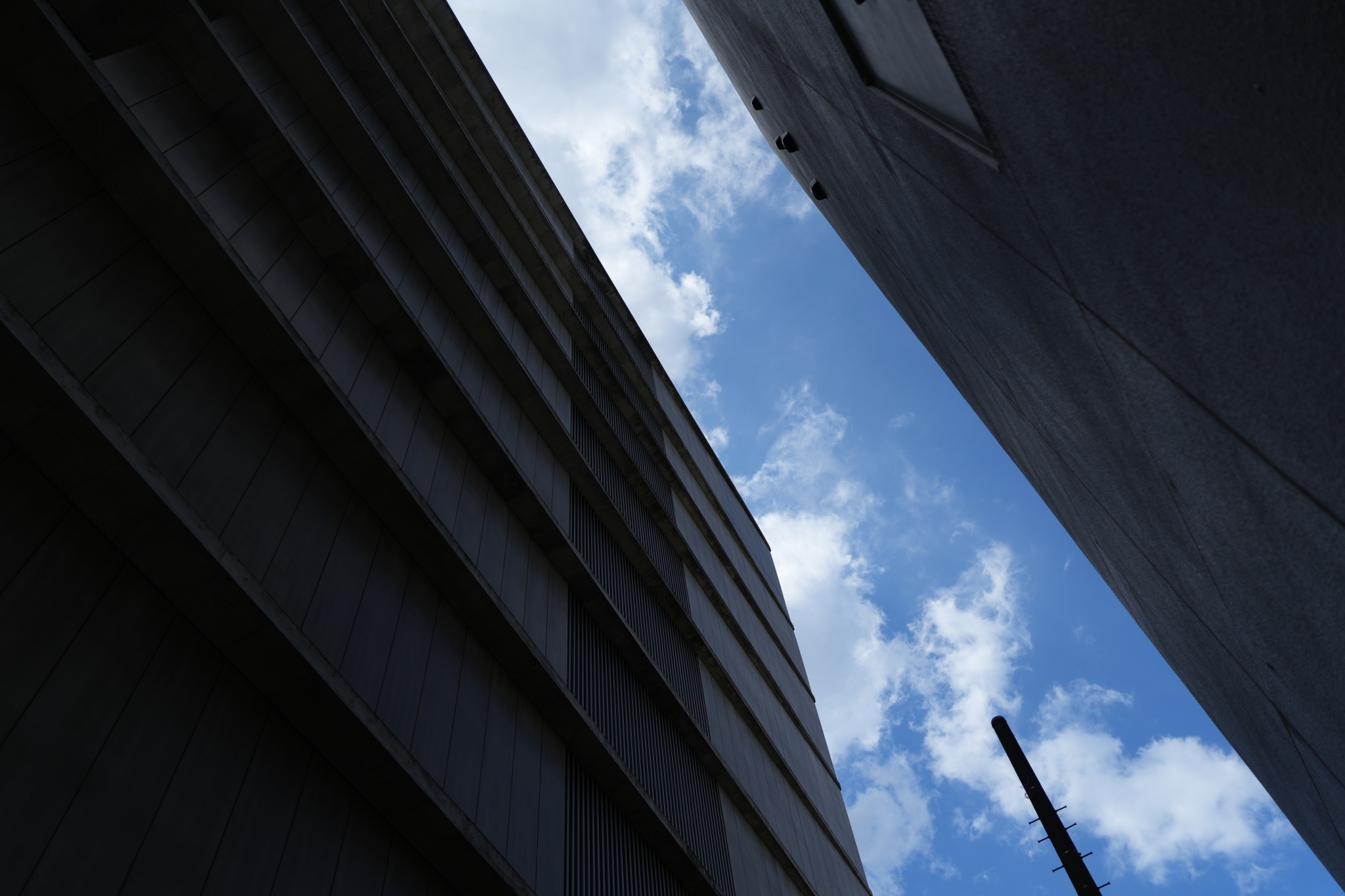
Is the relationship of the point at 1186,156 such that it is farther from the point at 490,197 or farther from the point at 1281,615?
the point at 490,197

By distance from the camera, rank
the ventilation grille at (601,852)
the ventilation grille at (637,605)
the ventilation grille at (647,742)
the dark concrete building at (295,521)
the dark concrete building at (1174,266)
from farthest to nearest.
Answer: the ventilation grille at (637,605), the ventilation grille at (647,742), the ventilation grille at (601,852), the dark concrete building at (295,521), the dark concrete building at (1174,266)

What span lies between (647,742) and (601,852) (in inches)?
113

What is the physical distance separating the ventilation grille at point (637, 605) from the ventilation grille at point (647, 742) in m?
0.82

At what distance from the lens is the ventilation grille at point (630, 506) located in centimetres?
1633

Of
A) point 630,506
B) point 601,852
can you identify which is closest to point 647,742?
point 601,852

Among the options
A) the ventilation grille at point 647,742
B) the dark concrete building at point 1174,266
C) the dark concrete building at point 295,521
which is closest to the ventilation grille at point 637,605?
the dark concrete building at point 295,521

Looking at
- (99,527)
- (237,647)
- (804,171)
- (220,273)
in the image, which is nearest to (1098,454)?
(237,647)

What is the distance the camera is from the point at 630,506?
17.6 meters

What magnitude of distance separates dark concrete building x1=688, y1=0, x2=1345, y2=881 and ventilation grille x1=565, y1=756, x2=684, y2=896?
6.83 metres

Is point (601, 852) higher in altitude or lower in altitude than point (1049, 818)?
lower

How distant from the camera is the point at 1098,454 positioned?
4.58 m

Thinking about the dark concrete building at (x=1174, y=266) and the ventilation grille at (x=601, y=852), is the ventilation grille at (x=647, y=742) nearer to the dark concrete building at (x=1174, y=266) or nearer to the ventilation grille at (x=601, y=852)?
the ventilation grille at (x=601, y=852)

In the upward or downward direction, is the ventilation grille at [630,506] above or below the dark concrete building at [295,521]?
above

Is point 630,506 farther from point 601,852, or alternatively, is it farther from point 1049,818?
point 1049,818
